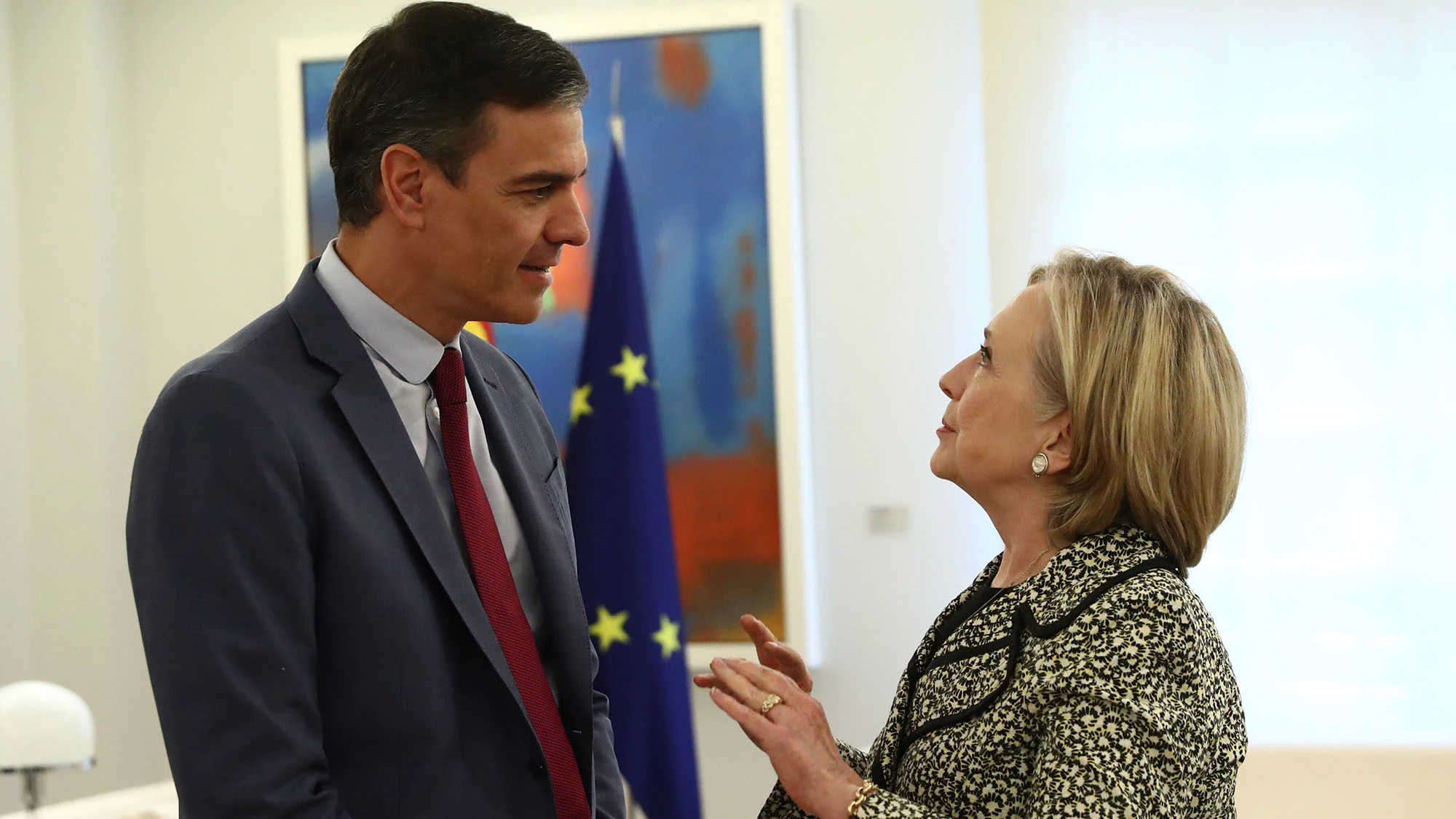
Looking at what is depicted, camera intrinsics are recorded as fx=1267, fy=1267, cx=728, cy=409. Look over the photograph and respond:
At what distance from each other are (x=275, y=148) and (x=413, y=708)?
3.15m

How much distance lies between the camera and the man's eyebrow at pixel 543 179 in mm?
1581

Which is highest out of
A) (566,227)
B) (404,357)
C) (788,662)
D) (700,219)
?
(700,219)

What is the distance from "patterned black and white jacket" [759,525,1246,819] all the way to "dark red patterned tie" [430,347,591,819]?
1.25ft

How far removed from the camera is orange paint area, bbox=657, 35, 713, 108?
151 inches

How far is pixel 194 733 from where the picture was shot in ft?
4.24

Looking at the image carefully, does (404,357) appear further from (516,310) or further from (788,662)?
(788,662)

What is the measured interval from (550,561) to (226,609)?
1.54 ft

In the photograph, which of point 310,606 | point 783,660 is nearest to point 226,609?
point 310,606

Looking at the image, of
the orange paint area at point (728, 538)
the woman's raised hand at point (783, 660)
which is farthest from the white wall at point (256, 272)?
the woman's raised hand at point (783, 660)

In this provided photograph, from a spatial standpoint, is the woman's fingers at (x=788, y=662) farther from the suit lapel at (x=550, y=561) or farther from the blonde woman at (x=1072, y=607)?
the suit lapel at (x=550, y=561)

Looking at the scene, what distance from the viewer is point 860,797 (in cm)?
157

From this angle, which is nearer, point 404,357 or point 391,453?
point 391,453

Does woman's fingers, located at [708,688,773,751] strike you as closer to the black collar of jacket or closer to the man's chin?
the black collar of jacket

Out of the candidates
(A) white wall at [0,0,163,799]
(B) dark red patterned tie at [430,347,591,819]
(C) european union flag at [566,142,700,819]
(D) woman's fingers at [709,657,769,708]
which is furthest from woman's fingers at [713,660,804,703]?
(A) white wall at [0,0,163,799]
